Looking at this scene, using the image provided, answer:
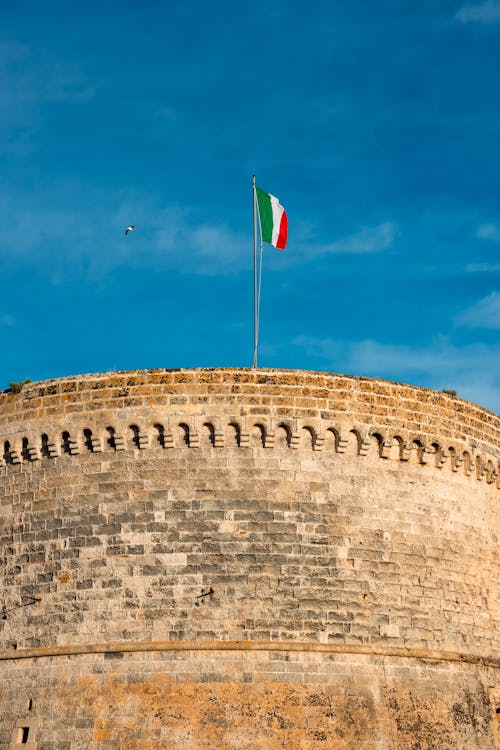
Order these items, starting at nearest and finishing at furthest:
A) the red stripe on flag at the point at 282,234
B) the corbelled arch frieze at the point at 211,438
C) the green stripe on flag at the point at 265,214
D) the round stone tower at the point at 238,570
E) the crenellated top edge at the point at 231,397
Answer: the round stone tower at the point at 238,570 < the corbelled arch frieze at the point at 211,438 < the crenellated top edge at the point at 231,397 < the green stripe on flag at the point at 265,214 < the red stripe on flag at the point at 282,234

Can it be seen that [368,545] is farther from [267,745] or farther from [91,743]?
[91,743]

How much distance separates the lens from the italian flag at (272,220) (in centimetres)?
1622

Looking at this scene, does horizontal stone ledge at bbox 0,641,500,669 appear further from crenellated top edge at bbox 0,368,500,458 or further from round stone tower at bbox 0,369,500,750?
crenellated top edge at bbox 0,368,500,458

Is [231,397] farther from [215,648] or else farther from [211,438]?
[215,648]

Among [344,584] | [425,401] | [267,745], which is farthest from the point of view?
[425,401]

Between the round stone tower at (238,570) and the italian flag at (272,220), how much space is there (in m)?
3.22

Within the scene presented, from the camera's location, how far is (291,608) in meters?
12.8

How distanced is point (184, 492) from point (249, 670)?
7.31 ft

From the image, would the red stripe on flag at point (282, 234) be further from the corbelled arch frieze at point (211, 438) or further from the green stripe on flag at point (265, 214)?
the corbelled arch frieze at point (211, 438)

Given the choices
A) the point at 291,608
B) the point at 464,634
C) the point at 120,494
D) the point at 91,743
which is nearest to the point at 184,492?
the point at 120,494

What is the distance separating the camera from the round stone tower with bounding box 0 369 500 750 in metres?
12.5

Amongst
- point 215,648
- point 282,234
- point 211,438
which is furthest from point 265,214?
point 215,648

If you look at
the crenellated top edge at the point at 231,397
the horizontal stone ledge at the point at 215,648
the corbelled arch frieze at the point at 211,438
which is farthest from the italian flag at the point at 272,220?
the horizontal stone ledge at the point at 215,648

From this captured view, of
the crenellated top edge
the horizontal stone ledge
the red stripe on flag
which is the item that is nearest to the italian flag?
the red stripe on flag
